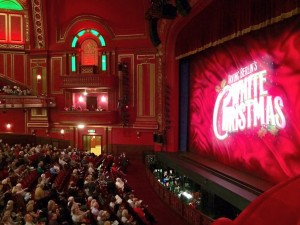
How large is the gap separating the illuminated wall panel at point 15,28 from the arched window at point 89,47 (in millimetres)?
3313

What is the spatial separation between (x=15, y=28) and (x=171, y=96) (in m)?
9.92

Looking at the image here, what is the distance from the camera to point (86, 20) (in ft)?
53.4

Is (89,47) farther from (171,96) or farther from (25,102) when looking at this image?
(171,96)

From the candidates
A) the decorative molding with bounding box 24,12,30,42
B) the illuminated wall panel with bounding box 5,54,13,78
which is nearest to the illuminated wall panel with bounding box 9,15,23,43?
the decorative molding with bounding box 24,12,30,42

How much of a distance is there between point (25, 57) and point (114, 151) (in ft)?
23.5

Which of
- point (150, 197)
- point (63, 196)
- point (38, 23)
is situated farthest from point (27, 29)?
point (63, 196)

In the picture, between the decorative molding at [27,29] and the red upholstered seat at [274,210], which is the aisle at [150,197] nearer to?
the red upholstered seat at [274,210]

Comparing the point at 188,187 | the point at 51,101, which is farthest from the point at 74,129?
the point at 188,187

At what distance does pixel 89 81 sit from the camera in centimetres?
1577

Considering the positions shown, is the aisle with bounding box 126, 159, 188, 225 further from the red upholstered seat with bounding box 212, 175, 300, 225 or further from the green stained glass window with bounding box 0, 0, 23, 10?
the green stained glass window with bounding box 0, 0, 23, 10

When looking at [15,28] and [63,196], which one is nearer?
[63,196]

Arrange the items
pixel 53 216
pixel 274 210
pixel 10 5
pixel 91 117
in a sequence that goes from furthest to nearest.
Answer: pixel 10 5 → pixel 91 117 → pixel 53 216 → pixel 274 210

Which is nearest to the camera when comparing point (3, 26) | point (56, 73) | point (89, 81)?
point (89, 81)

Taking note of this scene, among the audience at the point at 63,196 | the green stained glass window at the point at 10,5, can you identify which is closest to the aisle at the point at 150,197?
the audience at the point at 63,196
